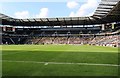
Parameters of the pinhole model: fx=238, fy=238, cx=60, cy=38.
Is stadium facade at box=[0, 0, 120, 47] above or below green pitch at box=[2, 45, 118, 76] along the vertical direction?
above

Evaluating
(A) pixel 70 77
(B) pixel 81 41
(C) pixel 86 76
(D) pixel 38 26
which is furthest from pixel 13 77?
(D) pixel 38 26

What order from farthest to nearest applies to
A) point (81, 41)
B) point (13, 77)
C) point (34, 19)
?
1. point (81, 41)
2. point (34, 19)
3. point (13, 77)

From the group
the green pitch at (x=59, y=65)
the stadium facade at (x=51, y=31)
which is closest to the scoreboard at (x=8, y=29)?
the stadium facade at (x=51, y=31)

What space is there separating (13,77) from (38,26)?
123910 mm

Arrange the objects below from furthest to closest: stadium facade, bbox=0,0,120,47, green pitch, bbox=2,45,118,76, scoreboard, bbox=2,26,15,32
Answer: scoreboard, bbox=2,26,15,32 < stadium facade, bbox=0,0,120,47 < green pitch, bbox=2,45,118,76

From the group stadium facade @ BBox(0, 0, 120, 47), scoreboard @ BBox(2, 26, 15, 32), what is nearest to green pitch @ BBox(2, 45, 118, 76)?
stadium facade @ BBox(0, 0, 120, 47)

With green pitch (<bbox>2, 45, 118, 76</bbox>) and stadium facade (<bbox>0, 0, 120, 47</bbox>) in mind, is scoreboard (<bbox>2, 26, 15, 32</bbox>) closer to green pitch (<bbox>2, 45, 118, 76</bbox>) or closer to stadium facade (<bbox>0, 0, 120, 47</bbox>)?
stadium facade (<bbox>0, 0, 120, 47</bbox>)

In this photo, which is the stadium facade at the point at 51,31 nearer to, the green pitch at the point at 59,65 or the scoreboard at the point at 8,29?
the scoreboard at the point at 8,29

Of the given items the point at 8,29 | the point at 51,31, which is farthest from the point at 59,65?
the point at 8,29

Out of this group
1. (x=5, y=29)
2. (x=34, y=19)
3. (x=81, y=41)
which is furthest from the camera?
(x=5, y=29)

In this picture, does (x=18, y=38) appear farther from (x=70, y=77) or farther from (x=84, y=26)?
(x=70, y=77)

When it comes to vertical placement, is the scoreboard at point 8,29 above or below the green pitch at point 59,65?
above

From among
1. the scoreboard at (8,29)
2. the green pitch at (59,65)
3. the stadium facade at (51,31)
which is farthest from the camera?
the scoreboard at (8,29)

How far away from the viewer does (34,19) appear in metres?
111
